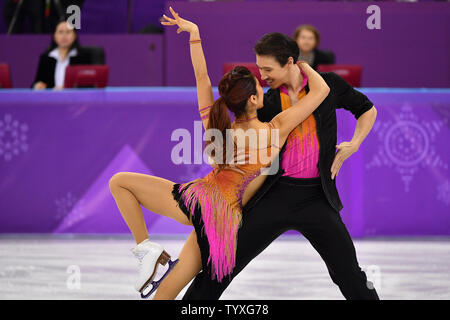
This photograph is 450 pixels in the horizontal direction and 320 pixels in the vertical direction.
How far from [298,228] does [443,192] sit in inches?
118

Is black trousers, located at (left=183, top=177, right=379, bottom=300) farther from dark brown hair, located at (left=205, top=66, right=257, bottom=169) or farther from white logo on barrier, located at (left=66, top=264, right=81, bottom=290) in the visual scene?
white logo on barrier, located at (left=66, top=264, right=81, bottom=290)

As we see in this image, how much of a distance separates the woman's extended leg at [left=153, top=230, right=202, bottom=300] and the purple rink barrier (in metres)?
2.71

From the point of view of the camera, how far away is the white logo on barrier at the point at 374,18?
7.50 meters

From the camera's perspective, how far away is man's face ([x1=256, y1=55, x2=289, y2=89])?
2797mm

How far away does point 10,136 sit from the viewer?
5.60 metres

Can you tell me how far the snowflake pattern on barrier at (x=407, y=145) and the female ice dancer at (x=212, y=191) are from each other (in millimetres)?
2805

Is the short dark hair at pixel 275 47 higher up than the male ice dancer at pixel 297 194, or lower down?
higher up

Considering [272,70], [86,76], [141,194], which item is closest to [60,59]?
[86,76]

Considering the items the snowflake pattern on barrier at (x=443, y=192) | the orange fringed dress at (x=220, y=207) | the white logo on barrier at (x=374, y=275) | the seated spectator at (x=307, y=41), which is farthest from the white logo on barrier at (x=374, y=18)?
the orange fringed dress at (x=220, y=207)

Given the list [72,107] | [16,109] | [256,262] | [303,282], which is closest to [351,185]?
[256,262]

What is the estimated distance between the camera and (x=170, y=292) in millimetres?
2807

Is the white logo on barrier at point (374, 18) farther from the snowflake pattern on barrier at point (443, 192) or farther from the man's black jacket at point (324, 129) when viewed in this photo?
the man's black jacket at point (324, 129)

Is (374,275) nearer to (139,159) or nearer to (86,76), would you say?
(139,159)

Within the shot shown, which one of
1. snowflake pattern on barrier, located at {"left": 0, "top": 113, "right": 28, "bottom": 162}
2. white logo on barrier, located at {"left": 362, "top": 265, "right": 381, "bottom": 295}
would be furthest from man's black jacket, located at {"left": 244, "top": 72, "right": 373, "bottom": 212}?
snowflake pattern on barrier, located at {"left": 0, "top": 113, "right": 28, "bottom": 162}
